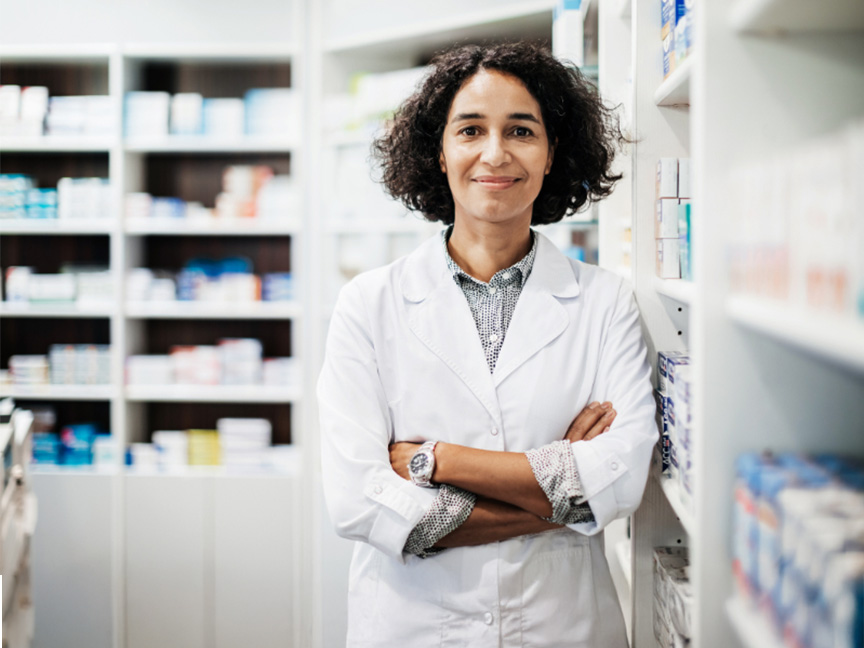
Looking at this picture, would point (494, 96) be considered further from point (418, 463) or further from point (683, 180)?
point (418, 463)

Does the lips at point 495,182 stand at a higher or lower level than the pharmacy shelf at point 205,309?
higher

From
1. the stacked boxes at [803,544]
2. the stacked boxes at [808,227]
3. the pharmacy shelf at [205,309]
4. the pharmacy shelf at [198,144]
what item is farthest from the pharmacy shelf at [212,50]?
the stacked boxes at [803,544]

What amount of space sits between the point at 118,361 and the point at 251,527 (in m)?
1.01

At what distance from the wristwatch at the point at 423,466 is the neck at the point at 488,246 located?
45 centimetres

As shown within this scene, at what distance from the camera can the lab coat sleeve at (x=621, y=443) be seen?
4.68ft

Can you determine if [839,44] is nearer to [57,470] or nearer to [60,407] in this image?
[57,470]

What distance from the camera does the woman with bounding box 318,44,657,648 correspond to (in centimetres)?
144

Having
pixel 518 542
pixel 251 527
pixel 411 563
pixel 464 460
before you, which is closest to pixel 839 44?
pixel 464 460

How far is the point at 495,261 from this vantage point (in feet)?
5.54

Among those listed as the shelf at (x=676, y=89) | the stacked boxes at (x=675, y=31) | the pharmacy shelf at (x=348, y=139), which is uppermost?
the pharmacy shelf at (x=348, y=139)

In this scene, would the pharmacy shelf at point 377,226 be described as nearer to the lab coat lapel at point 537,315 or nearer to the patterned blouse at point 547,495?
the lab coat lapel at point 537,315

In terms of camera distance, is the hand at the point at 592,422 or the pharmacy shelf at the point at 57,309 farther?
the pharmacy shelf at the point at 57,309

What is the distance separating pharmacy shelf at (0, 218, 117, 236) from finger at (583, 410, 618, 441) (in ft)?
8.84

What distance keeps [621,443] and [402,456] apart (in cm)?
46
